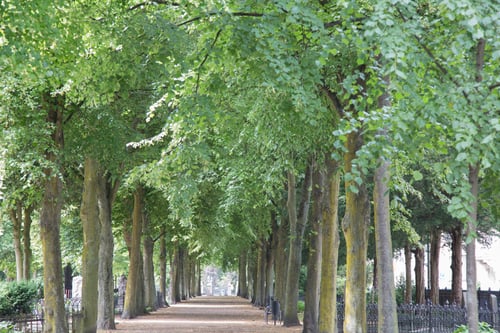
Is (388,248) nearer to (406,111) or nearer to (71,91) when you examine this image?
(406,111)

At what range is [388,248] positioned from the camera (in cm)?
1053

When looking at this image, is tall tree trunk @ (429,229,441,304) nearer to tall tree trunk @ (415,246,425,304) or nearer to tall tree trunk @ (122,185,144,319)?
tall tree trunk @ (415,246,425,304)

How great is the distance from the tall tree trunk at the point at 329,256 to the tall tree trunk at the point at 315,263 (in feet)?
6.77

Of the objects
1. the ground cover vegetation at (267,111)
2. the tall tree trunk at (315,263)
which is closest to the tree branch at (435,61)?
the ground cover vegetation at (267,111)

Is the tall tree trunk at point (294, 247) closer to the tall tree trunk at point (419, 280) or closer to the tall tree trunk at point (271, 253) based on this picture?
the tall tree trunk at point (271, 253)

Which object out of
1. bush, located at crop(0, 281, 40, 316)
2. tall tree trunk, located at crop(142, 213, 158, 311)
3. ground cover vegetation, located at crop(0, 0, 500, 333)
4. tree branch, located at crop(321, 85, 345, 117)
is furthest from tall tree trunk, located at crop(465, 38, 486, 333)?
tall tree trunk, located at crop(142, 213, 158, 311)

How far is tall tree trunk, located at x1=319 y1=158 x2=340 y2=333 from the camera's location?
61.8ft

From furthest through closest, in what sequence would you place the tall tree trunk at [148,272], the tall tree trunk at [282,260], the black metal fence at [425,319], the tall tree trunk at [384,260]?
the tall tree trunk at [148,272]
the tall tree trunk at [282,260]
the black metal fence at [425,319]
the tall tree trunk at [384,260]

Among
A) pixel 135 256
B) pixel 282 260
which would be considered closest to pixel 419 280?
pixel 282 260

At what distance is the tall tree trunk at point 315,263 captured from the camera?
886 inches

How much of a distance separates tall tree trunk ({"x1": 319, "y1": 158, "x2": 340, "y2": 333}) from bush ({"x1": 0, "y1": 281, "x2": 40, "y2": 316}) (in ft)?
37.6

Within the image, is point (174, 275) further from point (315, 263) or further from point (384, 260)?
point (384, 260)

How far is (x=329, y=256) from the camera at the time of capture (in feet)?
62.8

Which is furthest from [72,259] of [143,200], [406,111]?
[406,111]
